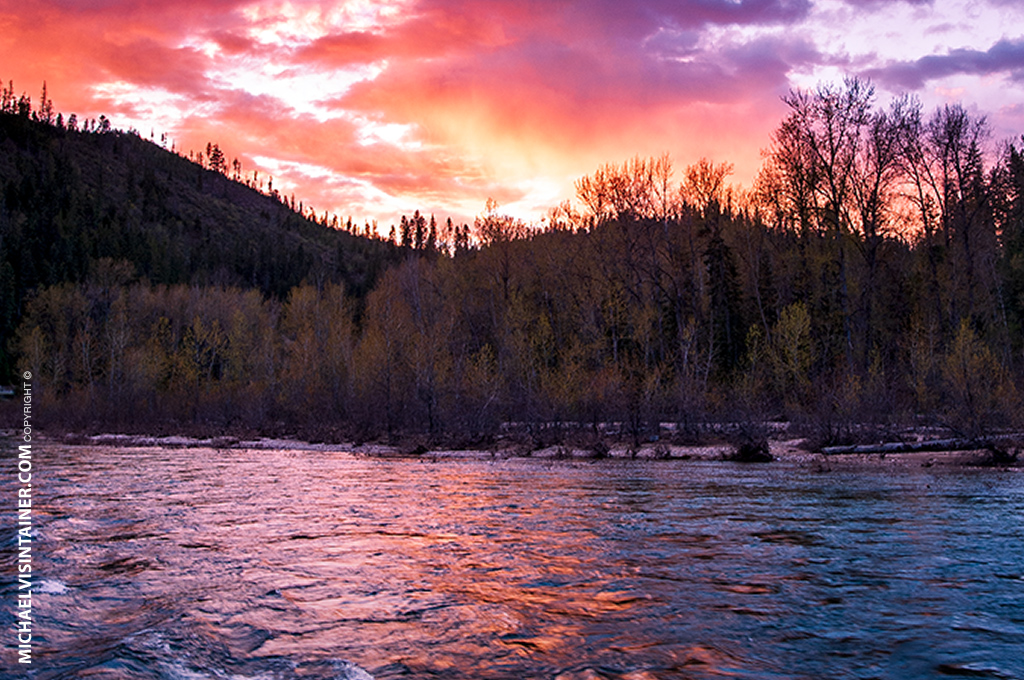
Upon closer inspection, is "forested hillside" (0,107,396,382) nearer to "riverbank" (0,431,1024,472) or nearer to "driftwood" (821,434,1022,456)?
"riverbank" (0,431,1024,472)

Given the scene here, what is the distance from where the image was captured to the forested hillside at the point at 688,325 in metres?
37.5

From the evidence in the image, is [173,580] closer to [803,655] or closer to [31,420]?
[803,655]

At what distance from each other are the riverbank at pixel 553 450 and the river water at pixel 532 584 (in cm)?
748

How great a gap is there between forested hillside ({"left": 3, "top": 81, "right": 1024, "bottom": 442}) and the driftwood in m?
0.73

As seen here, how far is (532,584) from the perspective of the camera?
9.12 metres

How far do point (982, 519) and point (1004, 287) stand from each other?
56.3 metres

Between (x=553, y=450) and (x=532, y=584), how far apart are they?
2385cm

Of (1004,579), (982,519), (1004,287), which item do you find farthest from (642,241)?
(1004,579)

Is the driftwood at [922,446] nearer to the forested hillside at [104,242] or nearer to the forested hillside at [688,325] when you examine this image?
the forested hillside at [688,325]

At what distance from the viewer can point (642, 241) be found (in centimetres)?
5762

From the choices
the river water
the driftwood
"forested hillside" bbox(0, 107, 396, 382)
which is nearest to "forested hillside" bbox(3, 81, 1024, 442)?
the driftwood

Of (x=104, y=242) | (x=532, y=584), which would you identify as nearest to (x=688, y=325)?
(x=532, y=584)

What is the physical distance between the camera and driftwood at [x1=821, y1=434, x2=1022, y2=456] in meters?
24.9

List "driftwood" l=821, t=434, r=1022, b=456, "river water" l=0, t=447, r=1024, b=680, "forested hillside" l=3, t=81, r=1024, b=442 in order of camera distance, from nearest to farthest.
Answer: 1. "river water" l=0, t=447, r=1024, b=680
2. "driftwood" l=821, t=434, r=1022, b=456
3. "forested hillside" l=3, t=81, r=1024, b=442
